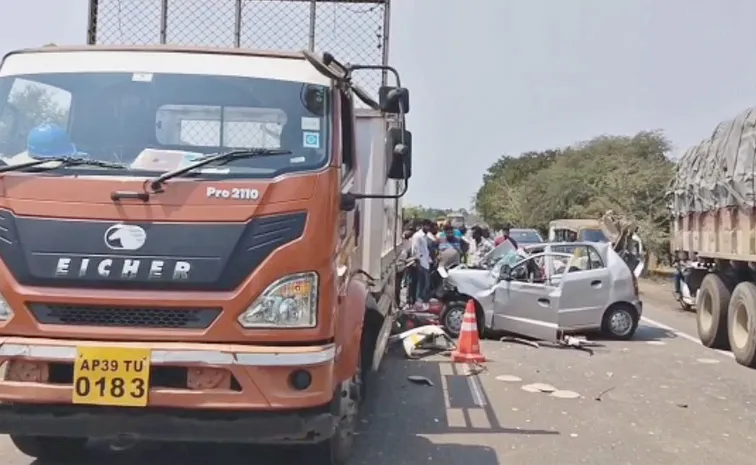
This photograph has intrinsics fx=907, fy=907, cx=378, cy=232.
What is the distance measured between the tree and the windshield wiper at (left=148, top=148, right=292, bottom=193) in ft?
77.6

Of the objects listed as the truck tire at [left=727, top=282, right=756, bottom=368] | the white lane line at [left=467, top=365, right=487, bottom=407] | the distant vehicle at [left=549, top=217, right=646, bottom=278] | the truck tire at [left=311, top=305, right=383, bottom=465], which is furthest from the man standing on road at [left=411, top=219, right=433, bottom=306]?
the truck tire at [left=311, top=305, right=383, bottom=465]

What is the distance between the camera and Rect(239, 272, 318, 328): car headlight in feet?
15.2

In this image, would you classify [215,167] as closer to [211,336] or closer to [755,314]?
[211,336]

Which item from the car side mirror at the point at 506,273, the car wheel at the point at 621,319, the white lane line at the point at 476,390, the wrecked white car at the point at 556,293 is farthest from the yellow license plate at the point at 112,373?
the car wheel at the point at 621,319

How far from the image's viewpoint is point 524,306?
12.6 m

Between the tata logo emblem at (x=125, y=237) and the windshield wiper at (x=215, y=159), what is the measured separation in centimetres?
23

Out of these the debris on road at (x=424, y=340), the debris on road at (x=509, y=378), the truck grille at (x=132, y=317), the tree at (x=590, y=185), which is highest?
the tree at (x=590, y=185)

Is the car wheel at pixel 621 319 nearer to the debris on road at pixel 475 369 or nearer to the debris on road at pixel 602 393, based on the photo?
the debris on road at pixel 475 369

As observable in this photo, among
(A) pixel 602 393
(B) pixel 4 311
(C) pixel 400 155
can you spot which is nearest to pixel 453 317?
(A) pixel 602 393

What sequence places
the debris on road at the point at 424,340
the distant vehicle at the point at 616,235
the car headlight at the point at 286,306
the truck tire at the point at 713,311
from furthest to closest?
1. the distant vehicle at the point at 616,235
2. the truck tire at the point at 713,311
3. the debris on road at the point at 424,340
4. the car headlight at the point at 286,306

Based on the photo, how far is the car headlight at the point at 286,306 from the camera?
4637 millimetres

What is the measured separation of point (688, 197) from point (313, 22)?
27.5 feet

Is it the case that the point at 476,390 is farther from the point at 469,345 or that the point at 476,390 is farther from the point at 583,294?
the point at 583,294

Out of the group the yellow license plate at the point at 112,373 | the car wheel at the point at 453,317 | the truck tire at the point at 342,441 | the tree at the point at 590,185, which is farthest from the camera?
the tree at the point at 590,185
